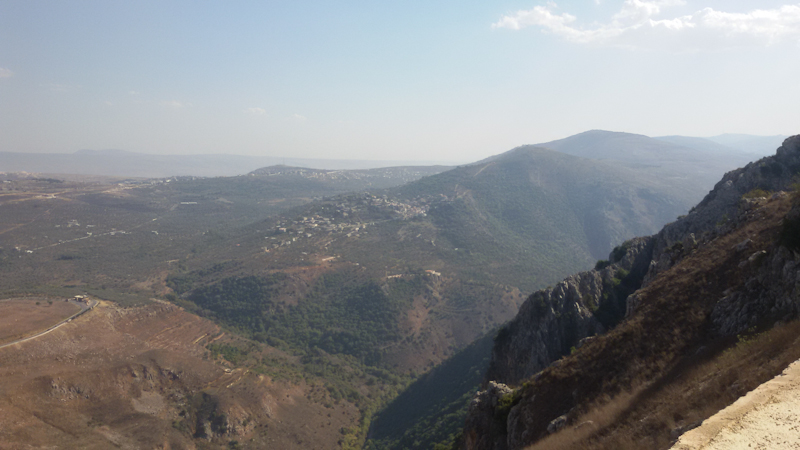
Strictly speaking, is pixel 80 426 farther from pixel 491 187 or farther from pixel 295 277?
pixel 491 187

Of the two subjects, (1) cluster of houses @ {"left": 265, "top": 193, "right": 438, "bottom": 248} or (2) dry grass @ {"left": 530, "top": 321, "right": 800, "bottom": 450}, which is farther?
(1) cluster of houses @ {"left": 265, "top": 193, "right": 438, "bottom": 248}

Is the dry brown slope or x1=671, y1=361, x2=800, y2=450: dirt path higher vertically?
x1=671, y1=361, x2=800, y2=450: dirt path

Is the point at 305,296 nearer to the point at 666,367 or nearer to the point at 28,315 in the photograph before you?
the point at 28,315

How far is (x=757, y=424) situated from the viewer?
743cm

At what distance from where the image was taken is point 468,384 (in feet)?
185

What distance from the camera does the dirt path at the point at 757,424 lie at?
276 inches

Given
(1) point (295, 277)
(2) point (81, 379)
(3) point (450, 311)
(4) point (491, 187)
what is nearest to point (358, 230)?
(1) point (295, 277)

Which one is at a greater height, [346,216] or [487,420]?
[346,216]

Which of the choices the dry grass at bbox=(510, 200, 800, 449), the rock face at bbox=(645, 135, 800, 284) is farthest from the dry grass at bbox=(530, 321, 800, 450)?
the rock face at bbox=(645, 135, 800, 284)

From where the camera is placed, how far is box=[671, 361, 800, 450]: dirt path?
702 cm

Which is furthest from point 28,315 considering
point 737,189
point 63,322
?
point 737,189

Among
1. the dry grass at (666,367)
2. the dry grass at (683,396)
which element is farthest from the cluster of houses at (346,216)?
the dry grass at (683,396)

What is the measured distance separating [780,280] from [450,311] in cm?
8351

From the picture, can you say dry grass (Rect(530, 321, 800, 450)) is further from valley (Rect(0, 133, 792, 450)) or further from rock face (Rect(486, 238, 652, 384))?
valley (Rect(0, 133, 792, 450))
